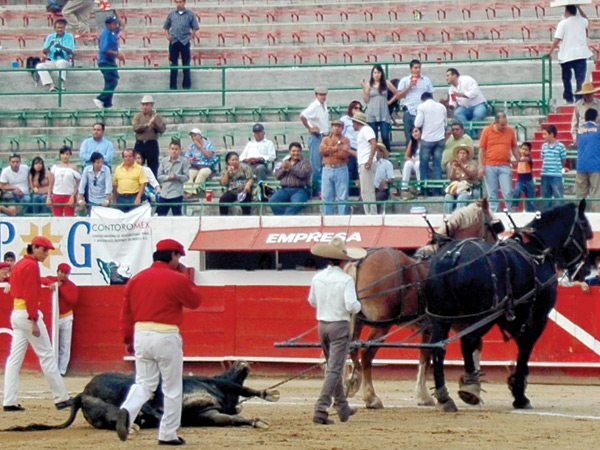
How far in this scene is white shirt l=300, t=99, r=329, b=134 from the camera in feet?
75.2

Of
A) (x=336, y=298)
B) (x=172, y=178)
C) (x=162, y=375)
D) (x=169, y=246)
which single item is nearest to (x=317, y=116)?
(x=172, y=178)

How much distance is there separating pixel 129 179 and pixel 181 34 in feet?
18.7

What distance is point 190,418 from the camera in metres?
12.9

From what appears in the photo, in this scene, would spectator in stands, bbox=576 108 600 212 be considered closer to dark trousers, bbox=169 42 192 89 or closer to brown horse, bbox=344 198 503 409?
brown horse, bbox=344 198 503 409

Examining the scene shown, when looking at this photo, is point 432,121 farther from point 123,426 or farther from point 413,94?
point 123,426

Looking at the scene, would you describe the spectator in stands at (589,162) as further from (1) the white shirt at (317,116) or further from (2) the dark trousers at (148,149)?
(2) the dark trousers at (148,149)

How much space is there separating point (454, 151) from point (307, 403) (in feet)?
23.0

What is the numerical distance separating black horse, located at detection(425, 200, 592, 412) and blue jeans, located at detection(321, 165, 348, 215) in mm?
6765

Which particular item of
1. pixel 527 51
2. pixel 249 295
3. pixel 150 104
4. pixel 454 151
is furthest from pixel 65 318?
pixel 527 51

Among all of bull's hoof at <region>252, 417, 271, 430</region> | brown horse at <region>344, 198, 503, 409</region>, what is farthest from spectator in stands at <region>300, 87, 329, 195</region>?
bull's hoof at <region>252, 417, 271, 430</region>

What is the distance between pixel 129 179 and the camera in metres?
22.4

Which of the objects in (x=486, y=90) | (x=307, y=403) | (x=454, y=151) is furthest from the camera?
(x=486, y=90)

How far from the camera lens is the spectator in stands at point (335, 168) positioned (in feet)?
69.6

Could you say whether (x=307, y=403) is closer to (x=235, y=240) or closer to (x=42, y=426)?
(x=42, y=426)
